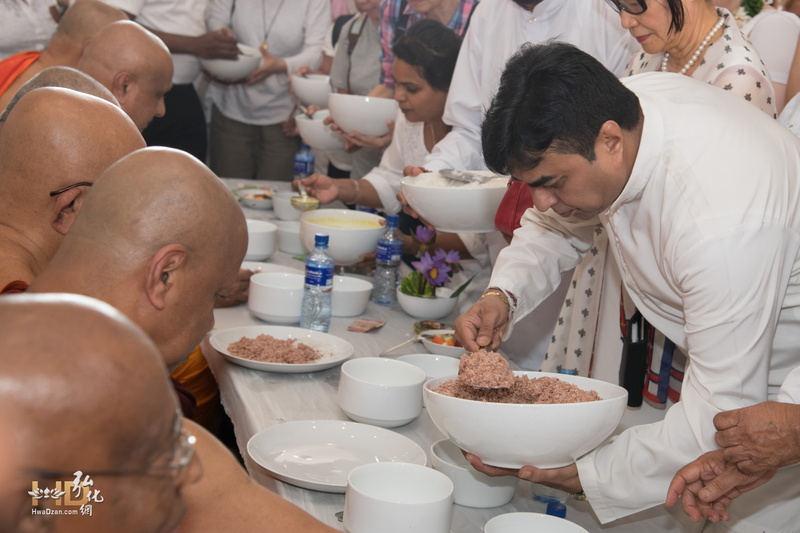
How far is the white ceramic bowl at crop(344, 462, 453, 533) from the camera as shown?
1.23m

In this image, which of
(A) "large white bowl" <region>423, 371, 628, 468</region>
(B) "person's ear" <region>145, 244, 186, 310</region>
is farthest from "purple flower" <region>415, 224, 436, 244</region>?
(B) "person's ear" <region>145, 244, 186, 310</region>

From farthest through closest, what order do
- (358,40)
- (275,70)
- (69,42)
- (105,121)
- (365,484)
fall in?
(275,70) < (358,40) < (69,42) < (105,121) < (365,484)

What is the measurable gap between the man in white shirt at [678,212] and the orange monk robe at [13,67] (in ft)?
7.37

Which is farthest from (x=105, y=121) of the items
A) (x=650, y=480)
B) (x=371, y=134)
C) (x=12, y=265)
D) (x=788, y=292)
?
(x=371, y=134)

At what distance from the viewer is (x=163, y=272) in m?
1.28

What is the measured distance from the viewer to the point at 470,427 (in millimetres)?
1382

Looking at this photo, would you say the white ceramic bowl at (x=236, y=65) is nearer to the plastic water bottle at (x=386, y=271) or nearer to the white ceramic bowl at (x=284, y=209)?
→ the white ceramic bowl at (x=284, y=209)

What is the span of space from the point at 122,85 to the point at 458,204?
1391 mm

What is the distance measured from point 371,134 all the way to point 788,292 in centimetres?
244

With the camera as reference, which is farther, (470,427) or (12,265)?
(12,265)

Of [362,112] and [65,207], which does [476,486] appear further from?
[362,112]

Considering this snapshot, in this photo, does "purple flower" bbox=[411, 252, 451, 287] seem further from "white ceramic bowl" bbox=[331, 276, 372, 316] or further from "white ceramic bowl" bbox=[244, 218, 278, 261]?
"white ceramic bowl" bbox=[244, 218, 278, 261]

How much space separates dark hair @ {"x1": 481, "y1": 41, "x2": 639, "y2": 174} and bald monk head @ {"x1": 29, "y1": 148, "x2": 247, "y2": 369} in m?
0.57

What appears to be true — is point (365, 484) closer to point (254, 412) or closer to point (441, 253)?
point (254, 412)
